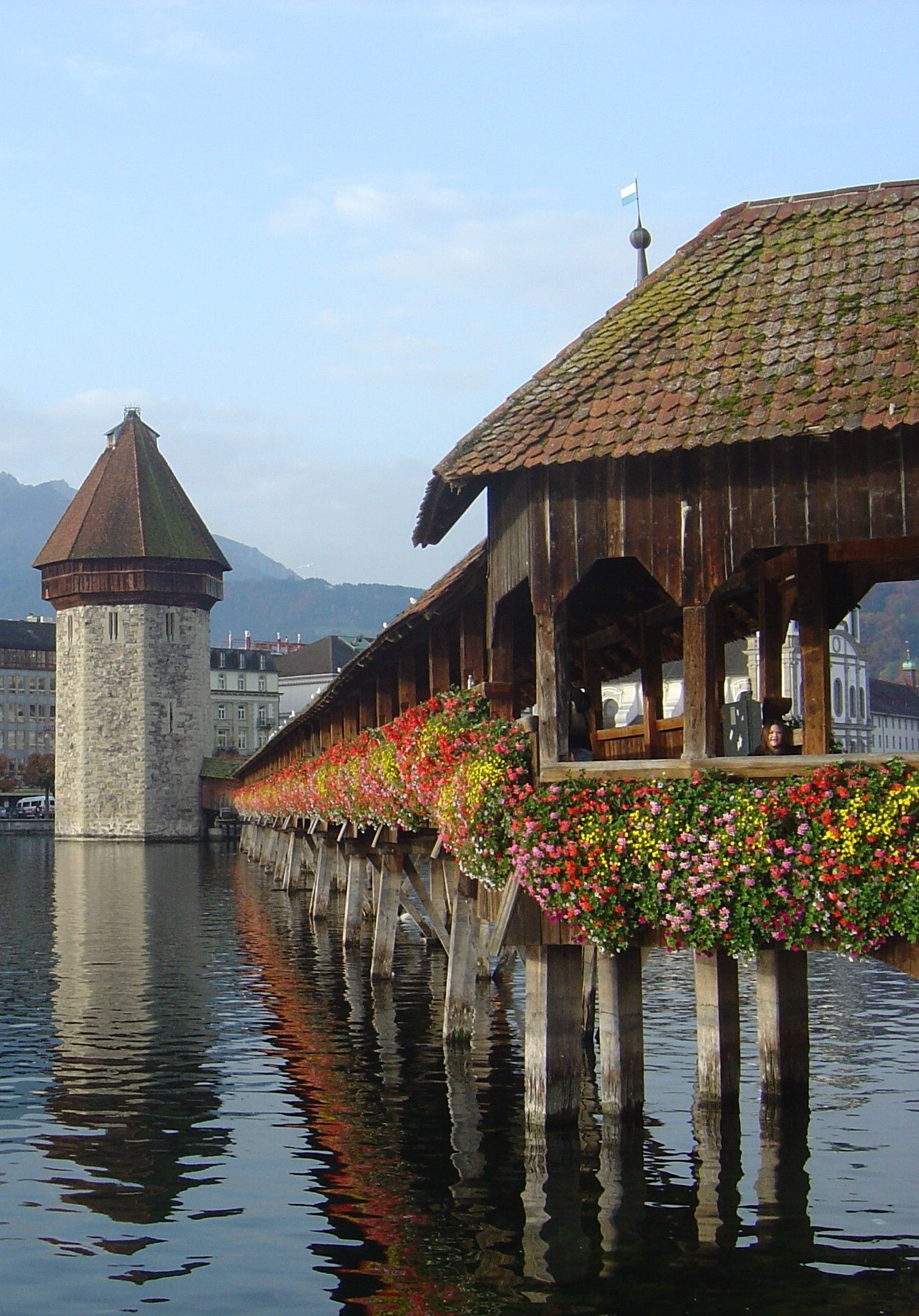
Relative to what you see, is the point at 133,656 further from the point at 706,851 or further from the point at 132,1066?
the point at 706,851

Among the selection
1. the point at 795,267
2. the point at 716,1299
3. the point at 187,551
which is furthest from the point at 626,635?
the point at 187,551

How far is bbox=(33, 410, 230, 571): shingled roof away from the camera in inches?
3494

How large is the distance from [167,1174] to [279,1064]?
17.1 ft

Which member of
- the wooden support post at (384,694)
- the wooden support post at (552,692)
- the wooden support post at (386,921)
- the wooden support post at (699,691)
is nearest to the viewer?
the wooden support post at (699,691)

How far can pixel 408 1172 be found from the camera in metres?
13.6

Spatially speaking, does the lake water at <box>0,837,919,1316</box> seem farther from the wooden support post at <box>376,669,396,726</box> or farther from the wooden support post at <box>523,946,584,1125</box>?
the wooden support post at <box>376,669,396,726</box>

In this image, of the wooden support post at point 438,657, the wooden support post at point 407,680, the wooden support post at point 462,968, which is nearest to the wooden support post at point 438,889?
the wooden support post at point 407,680

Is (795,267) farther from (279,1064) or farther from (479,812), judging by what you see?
(279,1064)

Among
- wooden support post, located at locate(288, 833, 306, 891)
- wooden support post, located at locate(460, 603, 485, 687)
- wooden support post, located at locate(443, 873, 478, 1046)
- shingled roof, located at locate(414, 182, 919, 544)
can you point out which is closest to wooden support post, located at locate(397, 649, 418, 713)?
wooden support post, located at locate(460, 603, 485, 687)

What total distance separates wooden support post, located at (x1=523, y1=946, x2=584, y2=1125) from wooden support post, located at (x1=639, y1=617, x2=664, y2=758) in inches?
160

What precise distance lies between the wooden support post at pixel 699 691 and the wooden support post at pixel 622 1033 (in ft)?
5.60

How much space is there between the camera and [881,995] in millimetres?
24750

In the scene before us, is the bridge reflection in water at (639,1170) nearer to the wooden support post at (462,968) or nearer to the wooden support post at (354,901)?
the wooden support post at (462,968)

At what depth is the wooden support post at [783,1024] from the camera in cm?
1437
